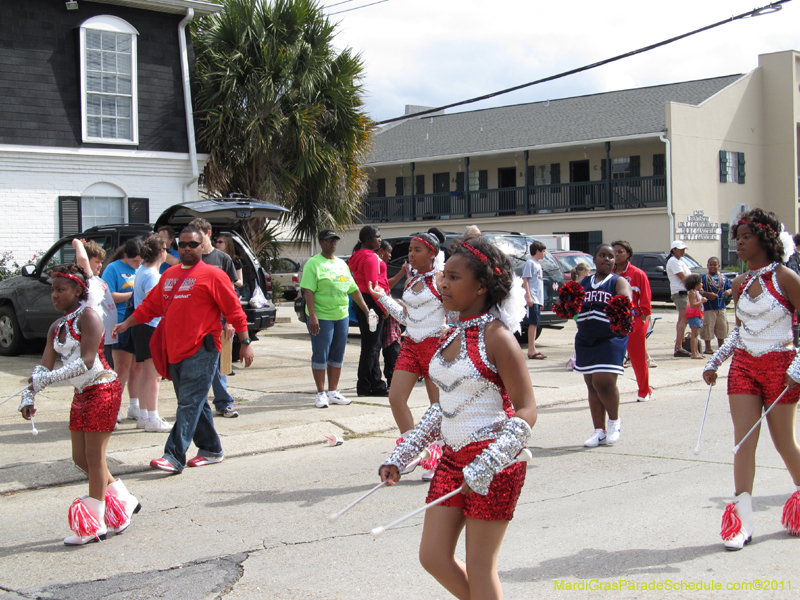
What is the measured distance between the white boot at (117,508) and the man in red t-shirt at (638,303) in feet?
16.5

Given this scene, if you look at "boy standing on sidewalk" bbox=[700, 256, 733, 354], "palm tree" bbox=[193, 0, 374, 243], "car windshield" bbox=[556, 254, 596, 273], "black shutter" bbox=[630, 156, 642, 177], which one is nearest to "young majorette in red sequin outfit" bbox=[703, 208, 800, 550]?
"boy standing on sidewalk" bbox=[700, 256, 733, 354]

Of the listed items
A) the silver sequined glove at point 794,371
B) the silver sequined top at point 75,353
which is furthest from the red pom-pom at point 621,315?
the silver sequined top at point 75,353

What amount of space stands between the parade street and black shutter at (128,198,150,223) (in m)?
7.84

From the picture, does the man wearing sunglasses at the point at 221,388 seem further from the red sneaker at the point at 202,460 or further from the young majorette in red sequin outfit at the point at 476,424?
the young majorette in red sequin outfit at the point at 476,424

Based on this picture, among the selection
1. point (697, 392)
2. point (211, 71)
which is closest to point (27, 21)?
point (211, 71)

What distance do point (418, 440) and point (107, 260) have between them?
923 centimetres

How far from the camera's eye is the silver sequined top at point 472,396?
3.16 m

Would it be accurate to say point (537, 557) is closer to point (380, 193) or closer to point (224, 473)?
point (224, 473)

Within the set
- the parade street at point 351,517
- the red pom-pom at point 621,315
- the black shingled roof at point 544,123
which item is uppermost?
the black shingled roof at point 544,123

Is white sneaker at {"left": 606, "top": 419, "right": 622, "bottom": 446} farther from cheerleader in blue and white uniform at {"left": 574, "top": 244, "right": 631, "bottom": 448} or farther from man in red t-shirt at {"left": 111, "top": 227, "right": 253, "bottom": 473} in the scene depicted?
man in red t-shirt at {"left": 111, "top": 227, "right": 253, "bottom": 473}

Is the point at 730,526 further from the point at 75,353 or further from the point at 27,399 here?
the point at 27,399

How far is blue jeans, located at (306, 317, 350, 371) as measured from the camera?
8773mm

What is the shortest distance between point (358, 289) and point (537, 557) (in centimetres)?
506

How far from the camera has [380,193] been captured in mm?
40906
